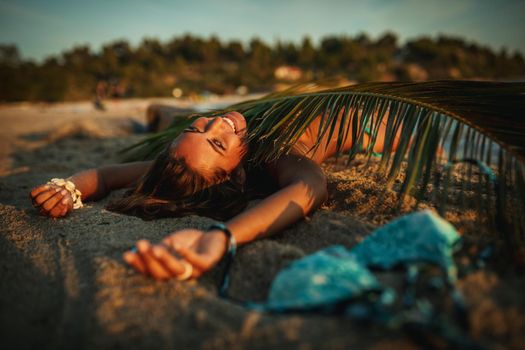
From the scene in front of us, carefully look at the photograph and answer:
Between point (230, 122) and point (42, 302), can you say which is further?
point (230, 122)

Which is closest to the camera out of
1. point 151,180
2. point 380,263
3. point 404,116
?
point 380,263

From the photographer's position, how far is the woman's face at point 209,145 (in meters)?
1.72

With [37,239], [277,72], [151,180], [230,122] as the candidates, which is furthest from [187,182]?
[277,72]

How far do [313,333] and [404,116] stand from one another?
3.85ft

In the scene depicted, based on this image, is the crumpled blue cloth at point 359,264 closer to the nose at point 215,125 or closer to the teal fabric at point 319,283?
the teal fabric at point 319,283

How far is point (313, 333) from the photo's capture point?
796 millimetres

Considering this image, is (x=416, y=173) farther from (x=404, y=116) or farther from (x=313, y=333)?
(x=313, y=333)

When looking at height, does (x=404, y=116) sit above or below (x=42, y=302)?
above

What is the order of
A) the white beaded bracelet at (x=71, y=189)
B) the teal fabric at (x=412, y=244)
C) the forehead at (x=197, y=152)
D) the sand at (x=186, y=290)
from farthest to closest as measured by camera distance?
the white beaded bracelet at (x=71, y=189) → the forehead at (x=197, y=152) → the teal fabric at (x=412, y=244) → the sand at (x=186, y=290)

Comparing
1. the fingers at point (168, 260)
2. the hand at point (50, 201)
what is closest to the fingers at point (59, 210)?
the hand at point (50, 201)

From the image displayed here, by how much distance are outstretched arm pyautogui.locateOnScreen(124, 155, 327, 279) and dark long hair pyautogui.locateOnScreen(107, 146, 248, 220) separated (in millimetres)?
312

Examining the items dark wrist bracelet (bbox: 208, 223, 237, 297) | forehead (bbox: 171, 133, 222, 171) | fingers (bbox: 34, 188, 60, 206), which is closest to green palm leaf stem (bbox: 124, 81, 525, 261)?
forehead (bbox: 171, 133, 222, 171)

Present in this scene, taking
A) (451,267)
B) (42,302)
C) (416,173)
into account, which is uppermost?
(416,173)

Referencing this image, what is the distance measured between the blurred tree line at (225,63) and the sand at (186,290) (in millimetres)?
24956
